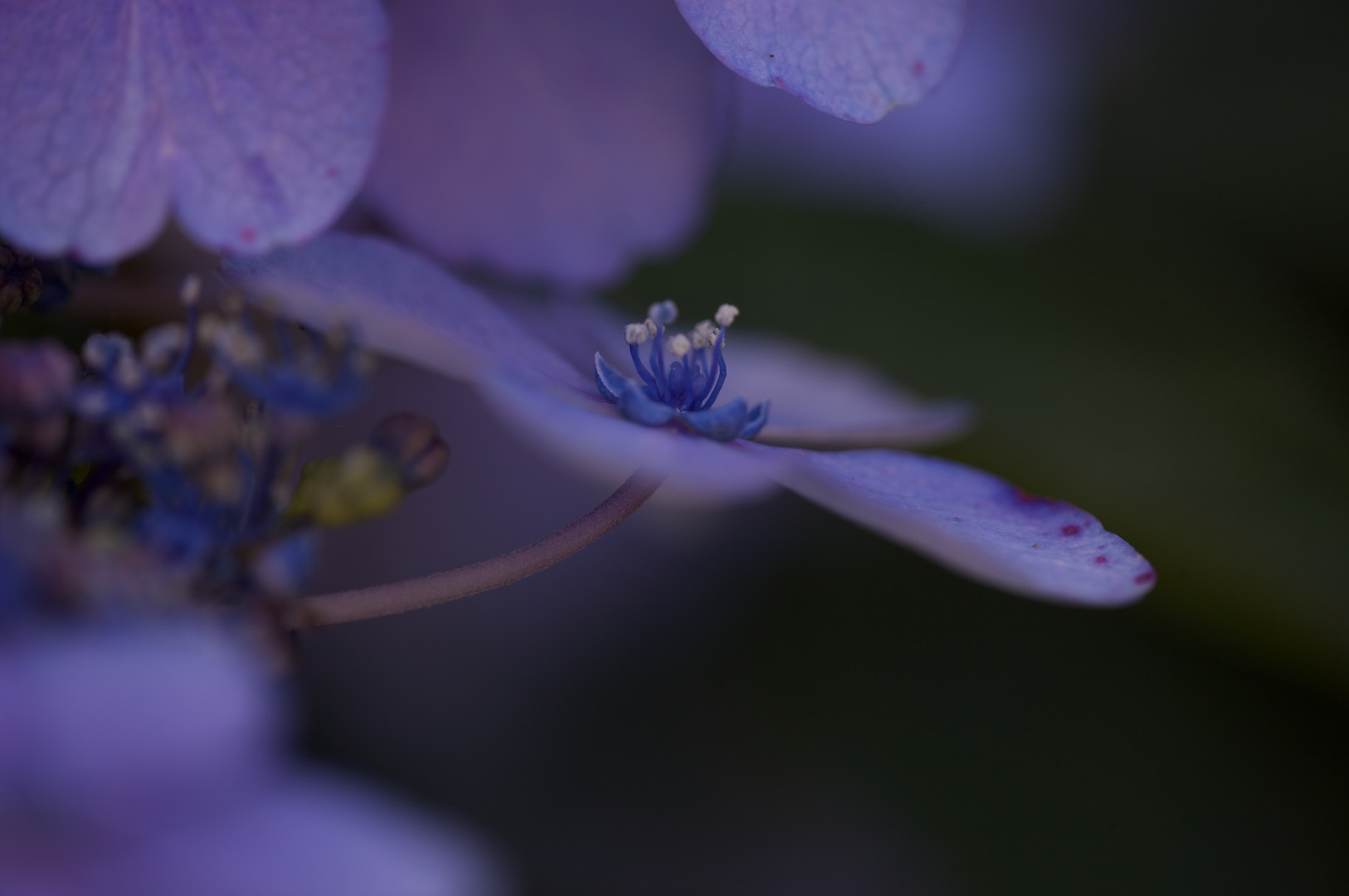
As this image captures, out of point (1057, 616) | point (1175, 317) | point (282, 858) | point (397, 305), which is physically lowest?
point (282, 858)

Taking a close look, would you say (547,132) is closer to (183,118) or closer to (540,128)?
(540,128)

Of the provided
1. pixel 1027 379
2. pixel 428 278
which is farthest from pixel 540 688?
pixel 428 278

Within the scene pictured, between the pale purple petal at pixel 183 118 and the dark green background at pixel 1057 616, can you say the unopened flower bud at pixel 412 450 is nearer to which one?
the pale purple petal at pixel 183 118

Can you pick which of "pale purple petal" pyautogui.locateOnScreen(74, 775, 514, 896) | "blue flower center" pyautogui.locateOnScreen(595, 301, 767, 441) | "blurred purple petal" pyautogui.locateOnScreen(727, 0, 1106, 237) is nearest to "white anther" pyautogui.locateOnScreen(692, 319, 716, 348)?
"blue flower center" pyautogui.locateOnScreen(595, 301, 767, 441)

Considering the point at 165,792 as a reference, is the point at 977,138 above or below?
above

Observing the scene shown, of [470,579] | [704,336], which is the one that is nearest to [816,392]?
[704,336]

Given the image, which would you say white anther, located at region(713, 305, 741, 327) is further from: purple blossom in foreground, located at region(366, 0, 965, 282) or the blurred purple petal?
the blurred purple petal

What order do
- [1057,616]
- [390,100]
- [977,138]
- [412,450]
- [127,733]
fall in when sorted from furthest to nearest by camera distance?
1. [977,138]
2. [1057,616]
3. [390,100]
4. [412,450]
5. [127,733]
